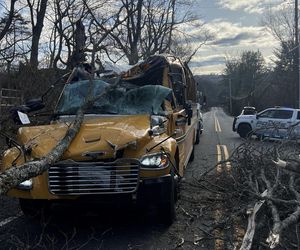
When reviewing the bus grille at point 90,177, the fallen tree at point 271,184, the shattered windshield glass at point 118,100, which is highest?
the shattered windshield glass at point 118,100

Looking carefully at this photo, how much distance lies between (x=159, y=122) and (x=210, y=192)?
212 cm

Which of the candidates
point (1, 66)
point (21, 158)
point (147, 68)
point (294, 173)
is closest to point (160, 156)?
point (21, 158)

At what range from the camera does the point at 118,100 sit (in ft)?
25.8

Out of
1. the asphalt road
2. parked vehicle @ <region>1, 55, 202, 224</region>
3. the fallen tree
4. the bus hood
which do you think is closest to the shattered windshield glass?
parked vehicle @ <region>1, 55, 202, 224</region>

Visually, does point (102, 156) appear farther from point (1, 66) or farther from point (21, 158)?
point (1, 66)

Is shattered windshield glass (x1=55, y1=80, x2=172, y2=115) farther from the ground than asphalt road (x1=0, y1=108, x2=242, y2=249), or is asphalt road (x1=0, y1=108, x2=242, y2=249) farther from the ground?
shattered windshield glass (x1=55, y1=80, x2=172, y2=115)

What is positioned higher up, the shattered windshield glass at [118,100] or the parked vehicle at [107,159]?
the shattered windshield glass at [118,100]

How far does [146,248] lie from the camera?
559 centimetres

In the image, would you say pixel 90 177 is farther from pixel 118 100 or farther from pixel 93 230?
pixel 118 100

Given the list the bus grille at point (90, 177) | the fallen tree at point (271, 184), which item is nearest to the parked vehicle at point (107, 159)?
the bus grille at point (90, 177)

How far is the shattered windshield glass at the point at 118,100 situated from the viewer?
25.2ft

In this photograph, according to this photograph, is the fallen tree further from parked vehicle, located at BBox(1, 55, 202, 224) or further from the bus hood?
the bus hood

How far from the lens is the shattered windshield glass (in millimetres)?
7680

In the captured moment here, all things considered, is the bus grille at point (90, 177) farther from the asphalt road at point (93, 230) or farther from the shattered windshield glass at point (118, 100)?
the shattered windshield glass at point (118, 100)
